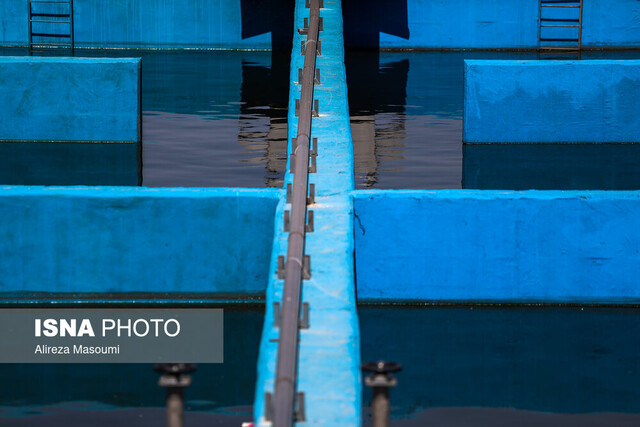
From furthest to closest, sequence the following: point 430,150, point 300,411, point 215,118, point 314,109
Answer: point 215,118, point 430,150, point 314,109, point 300,411

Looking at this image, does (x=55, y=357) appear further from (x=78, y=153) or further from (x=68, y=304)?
(x=78, y=153)

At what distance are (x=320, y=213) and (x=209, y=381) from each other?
5.72ft

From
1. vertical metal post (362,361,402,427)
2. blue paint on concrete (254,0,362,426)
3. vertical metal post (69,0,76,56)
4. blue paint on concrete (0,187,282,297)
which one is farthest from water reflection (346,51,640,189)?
vertical metal post (362,361,402,427)

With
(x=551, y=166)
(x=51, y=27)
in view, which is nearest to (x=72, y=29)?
(x=51, y=27)

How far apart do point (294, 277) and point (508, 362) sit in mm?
1966

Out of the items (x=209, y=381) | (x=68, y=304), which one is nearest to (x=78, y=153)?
(x=68, y=304)

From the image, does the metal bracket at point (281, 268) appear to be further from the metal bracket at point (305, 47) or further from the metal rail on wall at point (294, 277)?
the metal bracket at point (305, 47)

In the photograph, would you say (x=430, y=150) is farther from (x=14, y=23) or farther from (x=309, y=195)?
(x=14, y=23)

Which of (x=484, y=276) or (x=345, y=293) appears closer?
(x=345, y=293)

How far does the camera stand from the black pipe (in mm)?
5203

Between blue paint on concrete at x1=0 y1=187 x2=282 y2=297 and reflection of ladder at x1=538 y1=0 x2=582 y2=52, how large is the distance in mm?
16054

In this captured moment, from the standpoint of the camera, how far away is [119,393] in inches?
282

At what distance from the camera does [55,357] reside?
25.9 ft

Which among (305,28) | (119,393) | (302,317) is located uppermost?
(305,28)
